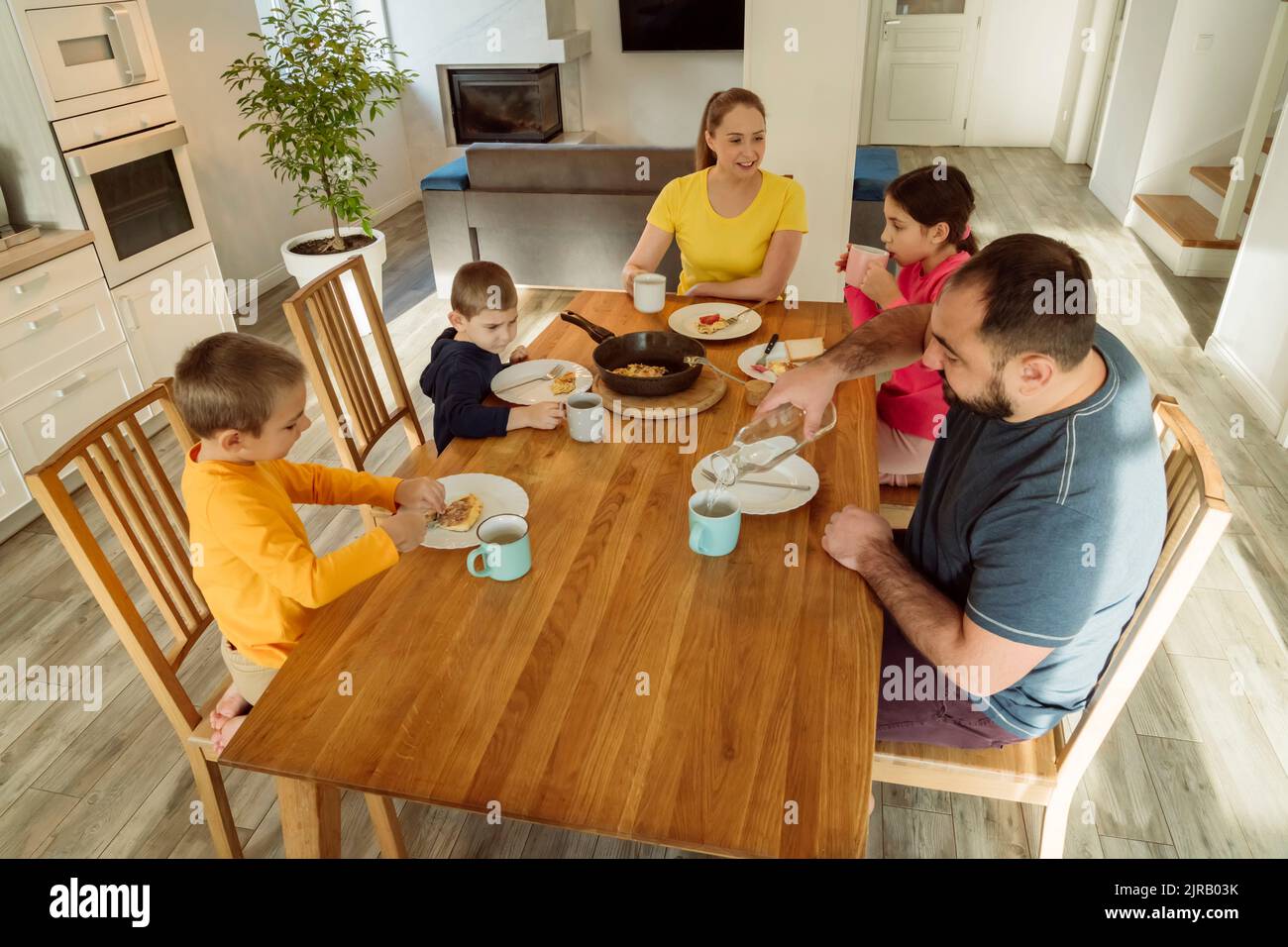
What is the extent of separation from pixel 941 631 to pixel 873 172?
11.3ft

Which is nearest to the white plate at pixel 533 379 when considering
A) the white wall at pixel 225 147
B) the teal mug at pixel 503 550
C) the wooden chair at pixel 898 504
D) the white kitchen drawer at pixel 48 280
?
the teal mug at pixel 503 550

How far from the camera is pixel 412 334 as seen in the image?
4.34m

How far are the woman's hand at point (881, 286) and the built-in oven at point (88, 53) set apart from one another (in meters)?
2.78

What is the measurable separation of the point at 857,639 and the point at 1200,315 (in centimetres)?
402

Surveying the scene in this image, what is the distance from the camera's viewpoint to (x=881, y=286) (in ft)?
6.83

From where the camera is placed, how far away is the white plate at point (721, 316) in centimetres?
217

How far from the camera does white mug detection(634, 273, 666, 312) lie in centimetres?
225

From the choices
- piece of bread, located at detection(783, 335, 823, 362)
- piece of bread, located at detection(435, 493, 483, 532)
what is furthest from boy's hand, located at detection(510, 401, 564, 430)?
piece of bread, located at detection(783, 335, 823, 362)

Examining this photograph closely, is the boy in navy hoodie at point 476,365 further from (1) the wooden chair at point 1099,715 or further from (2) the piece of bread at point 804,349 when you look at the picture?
(1) the wooden chair at point 1099,715

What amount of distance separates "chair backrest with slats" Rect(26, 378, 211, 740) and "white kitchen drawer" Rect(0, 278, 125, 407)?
5.31 feet

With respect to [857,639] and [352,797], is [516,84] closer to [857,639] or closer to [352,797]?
[352,797]

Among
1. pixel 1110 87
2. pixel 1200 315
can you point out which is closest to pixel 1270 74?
pixel 1200 315

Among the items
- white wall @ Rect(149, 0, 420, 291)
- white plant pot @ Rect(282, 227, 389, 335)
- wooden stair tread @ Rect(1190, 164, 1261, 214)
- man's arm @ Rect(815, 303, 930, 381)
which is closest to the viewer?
man's arm @ Rect(815, 303, 930, 381)

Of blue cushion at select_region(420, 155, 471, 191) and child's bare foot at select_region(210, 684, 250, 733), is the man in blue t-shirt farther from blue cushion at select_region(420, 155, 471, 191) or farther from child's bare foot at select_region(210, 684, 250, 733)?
blue cushion at select_region(420, 155, 471, 191)
